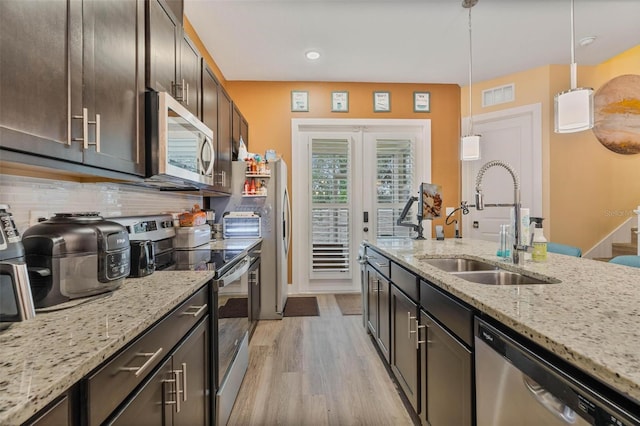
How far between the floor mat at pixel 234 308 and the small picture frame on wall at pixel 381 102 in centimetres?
310

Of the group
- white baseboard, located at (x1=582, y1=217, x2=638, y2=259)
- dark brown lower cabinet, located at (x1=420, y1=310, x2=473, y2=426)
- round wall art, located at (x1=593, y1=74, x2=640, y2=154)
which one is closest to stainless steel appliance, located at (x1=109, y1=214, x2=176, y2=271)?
dark brown lower cabinet, located at (x1=420, y1=310, x2=473, y2=426)

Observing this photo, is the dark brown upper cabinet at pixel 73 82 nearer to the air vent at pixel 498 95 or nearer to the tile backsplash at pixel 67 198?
the tile backsplash at pixel 67 198

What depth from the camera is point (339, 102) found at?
4.05 metres

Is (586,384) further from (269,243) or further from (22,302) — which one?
(269,243)

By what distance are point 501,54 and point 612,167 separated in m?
1.98

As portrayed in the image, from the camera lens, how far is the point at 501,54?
133 inches

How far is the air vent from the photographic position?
386 cm

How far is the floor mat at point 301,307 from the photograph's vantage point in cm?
330

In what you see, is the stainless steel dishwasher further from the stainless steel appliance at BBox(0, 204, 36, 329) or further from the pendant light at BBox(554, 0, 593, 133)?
the pendant light at BBox(554, 0, 593, 133)

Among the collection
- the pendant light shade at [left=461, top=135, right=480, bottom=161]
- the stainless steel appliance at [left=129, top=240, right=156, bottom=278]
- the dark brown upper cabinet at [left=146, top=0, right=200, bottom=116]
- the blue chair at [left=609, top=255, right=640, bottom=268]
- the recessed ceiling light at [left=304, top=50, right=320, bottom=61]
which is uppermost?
the recessed ceiling light at [left=304, top=50, right=320, bottom=61]

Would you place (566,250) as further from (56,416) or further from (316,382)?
(56,416)

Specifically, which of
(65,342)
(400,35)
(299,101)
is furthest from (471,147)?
(65,342)

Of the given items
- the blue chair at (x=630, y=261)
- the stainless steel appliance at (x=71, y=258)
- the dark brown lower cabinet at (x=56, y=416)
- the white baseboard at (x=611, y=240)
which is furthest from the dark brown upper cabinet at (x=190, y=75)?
the white baseboard at (x=611, y=240)

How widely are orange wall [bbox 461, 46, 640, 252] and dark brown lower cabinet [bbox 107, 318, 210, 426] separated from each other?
4.05 metres
